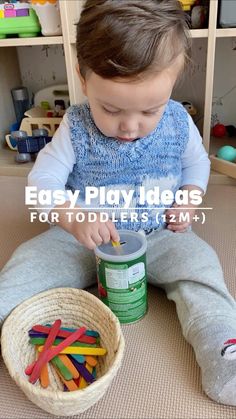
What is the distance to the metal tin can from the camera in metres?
0.67

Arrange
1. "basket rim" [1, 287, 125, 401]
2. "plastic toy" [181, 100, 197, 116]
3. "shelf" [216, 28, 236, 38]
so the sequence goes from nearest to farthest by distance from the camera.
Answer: "basket rim" [1, 287, 125, 401], "shelf" [216, 28, 236, 38], "plastic toy" [181, 100, 197, 116]

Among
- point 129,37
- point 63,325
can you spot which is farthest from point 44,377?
point 129,37

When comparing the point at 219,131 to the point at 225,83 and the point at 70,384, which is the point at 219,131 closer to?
the point at 225,83

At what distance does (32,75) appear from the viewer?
5.28 ft

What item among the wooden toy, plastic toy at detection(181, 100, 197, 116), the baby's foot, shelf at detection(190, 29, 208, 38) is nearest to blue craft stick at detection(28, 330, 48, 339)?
the wooden toy

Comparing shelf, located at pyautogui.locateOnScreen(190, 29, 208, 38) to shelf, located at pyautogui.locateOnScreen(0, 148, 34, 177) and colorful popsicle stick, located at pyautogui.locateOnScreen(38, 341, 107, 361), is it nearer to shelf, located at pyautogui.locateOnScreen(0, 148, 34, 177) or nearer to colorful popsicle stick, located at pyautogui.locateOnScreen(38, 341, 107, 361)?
shelf, located at pyautogui.locateOnScreen(0, 148, 34, 177)

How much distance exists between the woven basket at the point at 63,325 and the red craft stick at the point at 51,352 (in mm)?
14

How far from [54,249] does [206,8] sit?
78 centimetres

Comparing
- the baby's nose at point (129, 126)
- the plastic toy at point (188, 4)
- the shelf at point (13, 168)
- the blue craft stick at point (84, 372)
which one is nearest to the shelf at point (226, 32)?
Answer: the plastic toy at point (188, 4)

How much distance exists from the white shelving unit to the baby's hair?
471mm

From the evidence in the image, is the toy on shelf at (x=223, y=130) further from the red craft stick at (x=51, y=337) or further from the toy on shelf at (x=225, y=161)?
the red craft stick at (x=51, y=337)

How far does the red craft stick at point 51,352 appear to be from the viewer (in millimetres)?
605

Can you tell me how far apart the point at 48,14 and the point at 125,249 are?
788 millimetres

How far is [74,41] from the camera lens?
1.17 m
